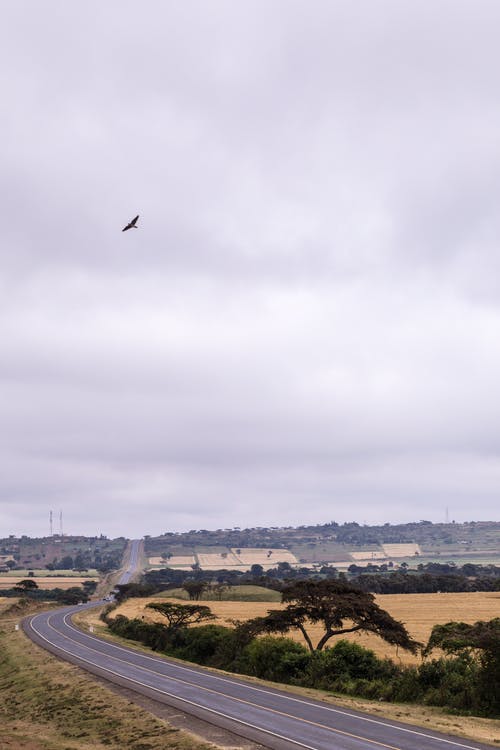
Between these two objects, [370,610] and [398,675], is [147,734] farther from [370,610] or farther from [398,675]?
[370,610]

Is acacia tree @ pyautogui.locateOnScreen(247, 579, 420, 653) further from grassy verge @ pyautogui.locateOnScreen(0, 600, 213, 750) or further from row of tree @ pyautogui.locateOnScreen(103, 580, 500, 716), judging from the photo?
grassy verge @ pyautogui.locateOnScreen(0, 600, 213, 750)

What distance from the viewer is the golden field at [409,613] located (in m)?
75.6

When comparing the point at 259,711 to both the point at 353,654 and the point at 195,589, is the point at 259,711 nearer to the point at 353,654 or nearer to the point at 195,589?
the point at 353,654

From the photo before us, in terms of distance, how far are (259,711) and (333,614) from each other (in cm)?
2076

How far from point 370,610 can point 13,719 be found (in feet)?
87.6

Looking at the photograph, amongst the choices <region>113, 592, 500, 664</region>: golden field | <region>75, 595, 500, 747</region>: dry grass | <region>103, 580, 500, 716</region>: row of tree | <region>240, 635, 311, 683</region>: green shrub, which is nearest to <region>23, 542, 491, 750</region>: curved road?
<region>75, 595, 500, 747</region>: dry grass

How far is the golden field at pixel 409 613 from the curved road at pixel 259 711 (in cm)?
2006

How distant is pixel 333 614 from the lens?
57031 millimetres

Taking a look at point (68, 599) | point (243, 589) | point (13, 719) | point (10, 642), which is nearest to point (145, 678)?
point (13, 719)

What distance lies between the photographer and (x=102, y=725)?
36.8m

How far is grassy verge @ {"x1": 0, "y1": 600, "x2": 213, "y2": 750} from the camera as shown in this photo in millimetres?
32719

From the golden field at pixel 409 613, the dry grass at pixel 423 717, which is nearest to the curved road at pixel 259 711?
the dry grass at pixel 423 717

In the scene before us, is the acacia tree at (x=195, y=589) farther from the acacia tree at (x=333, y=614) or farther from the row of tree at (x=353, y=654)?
the acacia tree at (x=333, y=614)

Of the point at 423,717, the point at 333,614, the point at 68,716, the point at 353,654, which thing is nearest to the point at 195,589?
the point at 333,614
